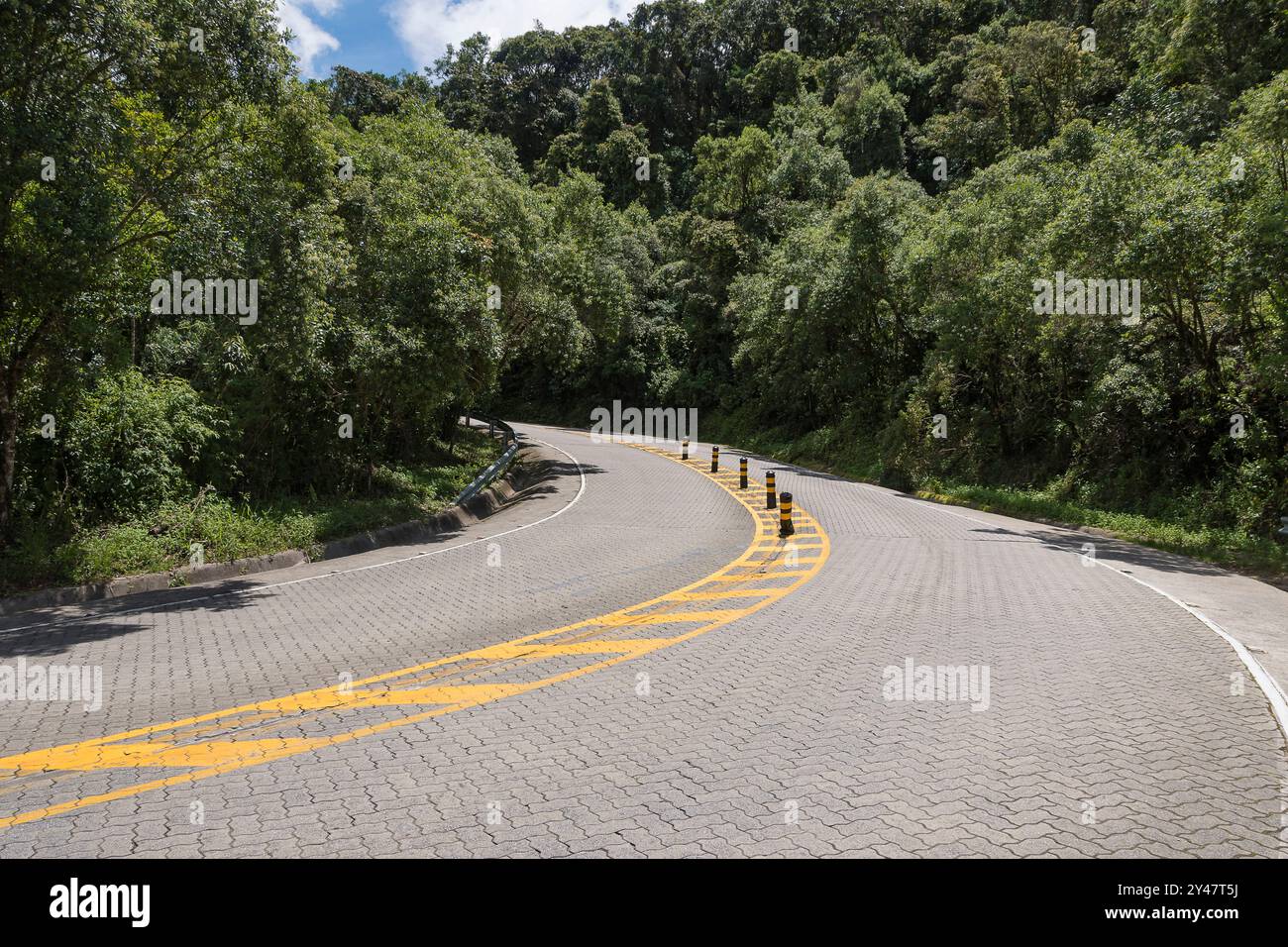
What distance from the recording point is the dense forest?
11094 millimetres

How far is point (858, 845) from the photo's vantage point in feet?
13.6

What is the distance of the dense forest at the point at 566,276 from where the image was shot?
11.1 m

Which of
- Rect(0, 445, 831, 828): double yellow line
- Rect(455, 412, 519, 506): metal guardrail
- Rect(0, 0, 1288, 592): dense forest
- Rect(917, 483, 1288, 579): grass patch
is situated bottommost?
Rect(0, 445, 831, 828): double yellow line

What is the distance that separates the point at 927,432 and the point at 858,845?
25.1 meters

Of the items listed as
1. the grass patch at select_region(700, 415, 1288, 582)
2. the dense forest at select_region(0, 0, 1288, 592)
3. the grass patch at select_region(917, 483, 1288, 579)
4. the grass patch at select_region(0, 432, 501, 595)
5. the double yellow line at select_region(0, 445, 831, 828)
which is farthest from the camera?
the grass patch at select_region(700, 415, 1288, 582)

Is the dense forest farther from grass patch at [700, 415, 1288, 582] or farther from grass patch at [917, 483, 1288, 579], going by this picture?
grass patch at [917, 483, 1288, 579]

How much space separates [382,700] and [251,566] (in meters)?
7.36

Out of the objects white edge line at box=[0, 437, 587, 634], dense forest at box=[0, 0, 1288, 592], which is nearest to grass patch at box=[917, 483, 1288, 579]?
dense forest at box=[0, 0, 1288, 592]

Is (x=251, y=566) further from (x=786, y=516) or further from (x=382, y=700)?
(x=786, y=516)

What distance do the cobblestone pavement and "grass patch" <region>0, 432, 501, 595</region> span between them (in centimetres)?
139

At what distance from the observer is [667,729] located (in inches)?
228

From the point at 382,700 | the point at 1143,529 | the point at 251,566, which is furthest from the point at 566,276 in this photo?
the point at 382,700

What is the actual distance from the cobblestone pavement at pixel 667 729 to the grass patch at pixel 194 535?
1.39 metres

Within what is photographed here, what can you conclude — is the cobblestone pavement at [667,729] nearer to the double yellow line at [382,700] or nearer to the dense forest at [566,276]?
the double yellow line at [382,700]
